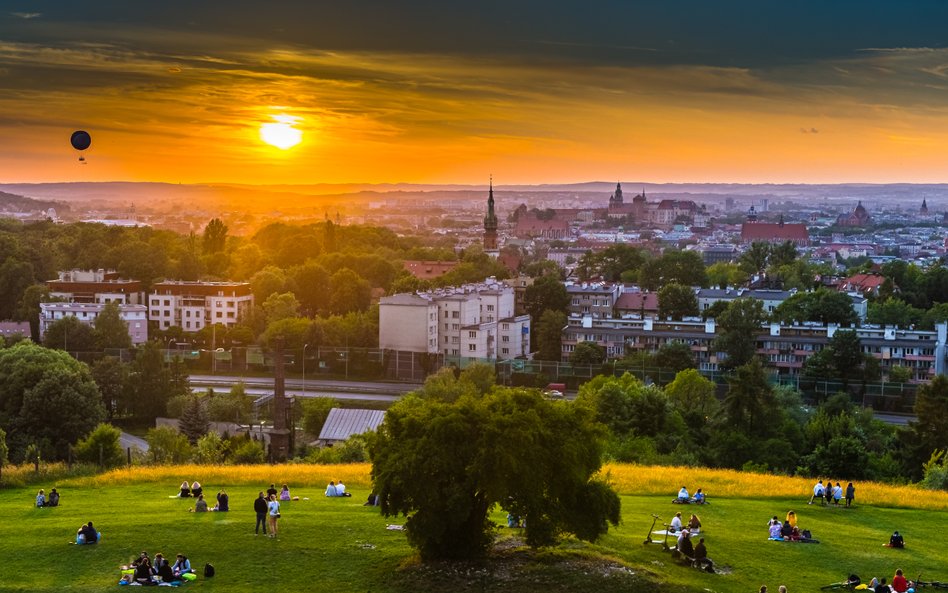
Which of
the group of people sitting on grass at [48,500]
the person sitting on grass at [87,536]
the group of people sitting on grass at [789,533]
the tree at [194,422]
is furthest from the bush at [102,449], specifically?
the group of people sitting on grass at [789,533]

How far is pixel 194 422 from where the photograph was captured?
45.0m

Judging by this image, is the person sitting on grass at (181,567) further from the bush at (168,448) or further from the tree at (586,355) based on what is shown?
the tree at (586,355)

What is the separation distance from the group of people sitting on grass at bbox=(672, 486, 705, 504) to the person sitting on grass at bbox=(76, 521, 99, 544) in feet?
37.6

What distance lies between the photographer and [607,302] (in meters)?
84.3

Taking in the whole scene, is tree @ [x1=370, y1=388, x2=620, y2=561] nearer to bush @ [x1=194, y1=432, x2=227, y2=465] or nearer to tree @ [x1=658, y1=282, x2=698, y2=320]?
bush @ [x1=194, y1=432, x2=227, y2=465]

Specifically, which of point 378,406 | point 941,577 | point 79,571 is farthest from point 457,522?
point 378,406

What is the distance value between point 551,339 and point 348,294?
2083 cm

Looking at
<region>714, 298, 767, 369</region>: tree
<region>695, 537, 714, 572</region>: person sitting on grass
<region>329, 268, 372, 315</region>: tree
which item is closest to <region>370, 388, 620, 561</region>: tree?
<region>695, 537, 714, 572</region>: person sitting on grass

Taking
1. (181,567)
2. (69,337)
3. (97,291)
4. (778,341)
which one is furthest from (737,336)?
(181,567)

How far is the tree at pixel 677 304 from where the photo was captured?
7894 centimetres

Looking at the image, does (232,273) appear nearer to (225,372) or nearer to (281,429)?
(225,372)

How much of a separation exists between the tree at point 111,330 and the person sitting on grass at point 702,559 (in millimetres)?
52373

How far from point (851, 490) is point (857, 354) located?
36984mm

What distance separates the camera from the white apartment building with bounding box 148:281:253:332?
80.1 m
